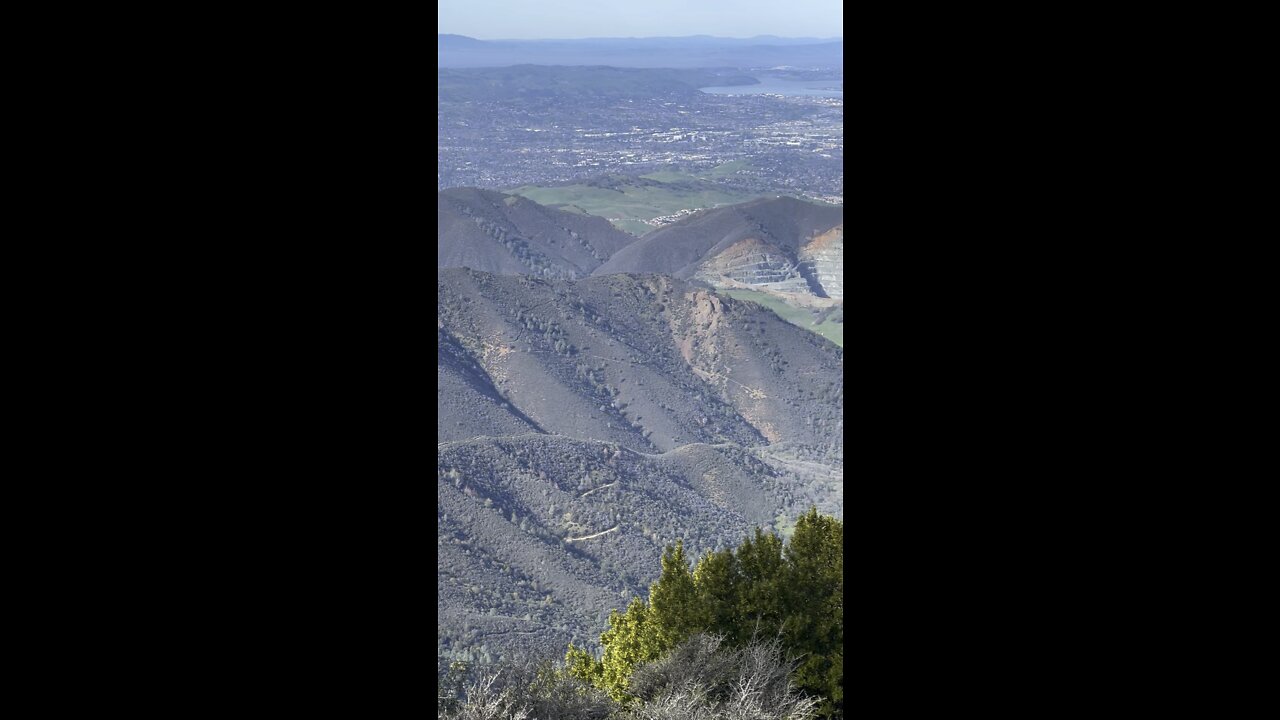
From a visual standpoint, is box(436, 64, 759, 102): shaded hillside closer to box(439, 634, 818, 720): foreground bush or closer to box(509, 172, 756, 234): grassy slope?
box(509, 172, 756, 234): grassy slope

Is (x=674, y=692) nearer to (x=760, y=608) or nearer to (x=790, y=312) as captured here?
(x=760, y=608)

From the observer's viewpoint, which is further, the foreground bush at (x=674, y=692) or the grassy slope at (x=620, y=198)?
the grassy slope at (x=620, y=198)

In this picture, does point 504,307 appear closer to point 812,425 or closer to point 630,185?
point 630,185

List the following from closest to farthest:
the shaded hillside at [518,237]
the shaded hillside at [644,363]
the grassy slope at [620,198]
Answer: the shaded hillside at [644,363] → the shaded hillside at [518,237] → the grassy slope at [620,198]

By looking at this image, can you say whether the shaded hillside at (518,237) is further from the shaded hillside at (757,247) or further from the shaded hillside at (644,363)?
the shaded hillside at (757,247)

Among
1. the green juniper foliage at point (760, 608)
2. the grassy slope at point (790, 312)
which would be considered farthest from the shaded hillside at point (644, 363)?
the green juniper foliage at point (760, 608)

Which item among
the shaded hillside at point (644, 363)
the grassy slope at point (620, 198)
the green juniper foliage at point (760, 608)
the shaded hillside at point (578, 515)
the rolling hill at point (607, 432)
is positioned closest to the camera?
the green juniper foliage at point (760, 608)

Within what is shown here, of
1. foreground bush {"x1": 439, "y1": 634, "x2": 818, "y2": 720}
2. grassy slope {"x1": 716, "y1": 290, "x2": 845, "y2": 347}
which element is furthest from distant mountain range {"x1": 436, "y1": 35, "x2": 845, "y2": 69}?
foreground bush {"x1": 439, "y1": 634, "x2": 818, "y2": 720}
